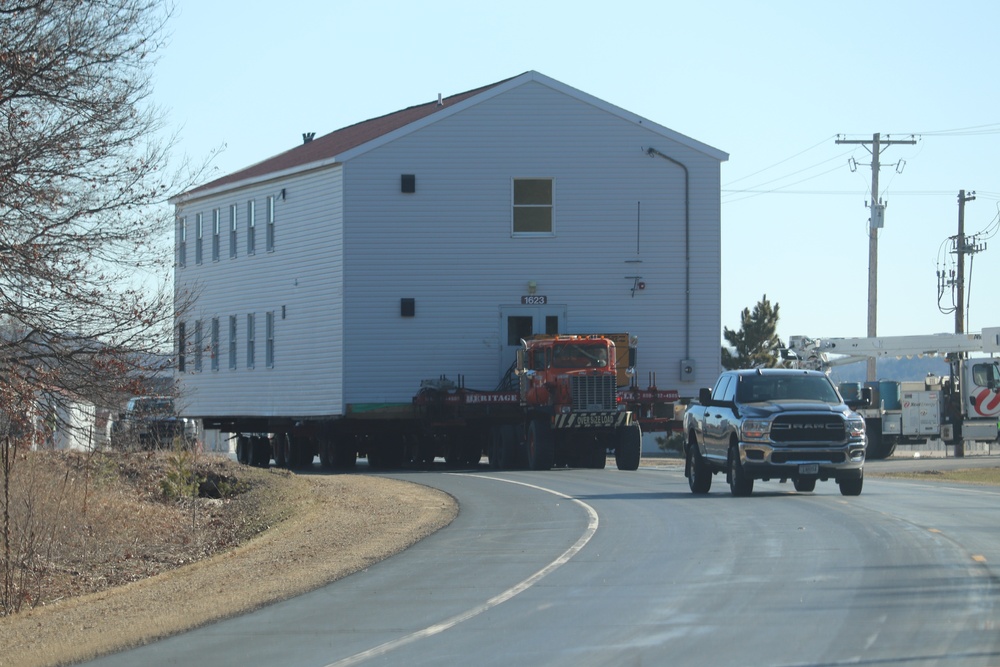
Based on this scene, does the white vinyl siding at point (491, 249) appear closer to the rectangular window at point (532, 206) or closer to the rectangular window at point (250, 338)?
the rectangular window at point (532, 206)

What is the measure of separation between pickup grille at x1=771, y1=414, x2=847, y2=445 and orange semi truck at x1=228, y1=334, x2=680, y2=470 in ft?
39.8

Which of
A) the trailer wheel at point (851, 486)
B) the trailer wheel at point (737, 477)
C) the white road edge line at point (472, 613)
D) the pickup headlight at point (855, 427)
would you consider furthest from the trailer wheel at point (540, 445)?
the white road edge line at point (472, 613)

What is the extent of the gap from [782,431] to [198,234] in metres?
30.8

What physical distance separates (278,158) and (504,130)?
42.9 feet

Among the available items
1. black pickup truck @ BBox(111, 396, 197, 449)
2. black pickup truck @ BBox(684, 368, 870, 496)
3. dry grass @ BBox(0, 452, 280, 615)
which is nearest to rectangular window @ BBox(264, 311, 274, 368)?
dry grass @ BBox(0, 452, 280, 615)

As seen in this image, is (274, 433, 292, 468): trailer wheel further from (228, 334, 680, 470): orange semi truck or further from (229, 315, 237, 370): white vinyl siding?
(229, 315, 237, 370): white vinyl siding

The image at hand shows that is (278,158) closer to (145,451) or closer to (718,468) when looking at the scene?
(145,451)

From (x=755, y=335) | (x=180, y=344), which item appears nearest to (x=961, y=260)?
(x=755, y=335)

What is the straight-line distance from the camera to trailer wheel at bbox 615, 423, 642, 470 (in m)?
36.1

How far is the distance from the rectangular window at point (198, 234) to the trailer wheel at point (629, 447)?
19206 mm

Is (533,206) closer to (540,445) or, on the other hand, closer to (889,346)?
(540,445)

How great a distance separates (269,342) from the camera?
44938mm

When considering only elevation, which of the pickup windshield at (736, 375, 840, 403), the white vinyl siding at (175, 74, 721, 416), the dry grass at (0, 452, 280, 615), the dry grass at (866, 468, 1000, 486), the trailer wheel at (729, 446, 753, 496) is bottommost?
the dry grass at (866, 468, 1000, 486)

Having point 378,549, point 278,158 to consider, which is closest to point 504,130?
point 278,158
